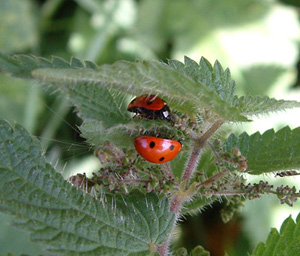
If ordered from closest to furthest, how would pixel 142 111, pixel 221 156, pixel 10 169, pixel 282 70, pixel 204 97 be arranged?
pixel 204 97 < pixel 10 169 < pixel 221 156 < pixel 142 111 < pixel 282 70

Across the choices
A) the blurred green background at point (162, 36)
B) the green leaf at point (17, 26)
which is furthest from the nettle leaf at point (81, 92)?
the green leaf at point (17, 26)

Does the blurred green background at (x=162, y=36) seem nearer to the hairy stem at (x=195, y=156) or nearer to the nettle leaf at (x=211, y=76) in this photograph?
the nettle leaf at (x=211, y=76)

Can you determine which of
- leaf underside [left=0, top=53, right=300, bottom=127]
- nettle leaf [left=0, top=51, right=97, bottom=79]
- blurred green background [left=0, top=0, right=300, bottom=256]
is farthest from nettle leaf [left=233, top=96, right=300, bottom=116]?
blurred green background [left=0, top=0, right=300, bottom=256]

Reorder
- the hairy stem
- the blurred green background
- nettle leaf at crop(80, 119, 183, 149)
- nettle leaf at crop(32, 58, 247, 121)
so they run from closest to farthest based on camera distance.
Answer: nettle leaf at crop(32, 58, 247, 121)
nettle leaf at crop(80, 119, 183, 149)
the hairy stem
the blurred green background

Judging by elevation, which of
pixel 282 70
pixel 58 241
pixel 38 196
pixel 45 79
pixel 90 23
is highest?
pixel 90 23

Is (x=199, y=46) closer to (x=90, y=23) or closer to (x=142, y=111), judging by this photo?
(x=90, y=23)

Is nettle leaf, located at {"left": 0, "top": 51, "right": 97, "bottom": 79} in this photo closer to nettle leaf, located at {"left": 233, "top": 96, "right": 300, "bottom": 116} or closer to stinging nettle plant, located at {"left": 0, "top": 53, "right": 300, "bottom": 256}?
stinging nettle plant, located at {"left": 0, "top": 53, "right": 300, "bottom": 256}

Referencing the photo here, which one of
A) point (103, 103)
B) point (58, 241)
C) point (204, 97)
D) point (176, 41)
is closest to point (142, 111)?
point (103, 103)
